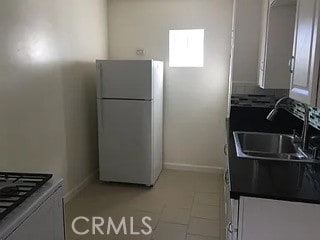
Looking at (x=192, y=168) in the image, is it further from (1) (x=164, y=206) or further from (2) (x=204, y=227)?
(2) (x=204, y=227)

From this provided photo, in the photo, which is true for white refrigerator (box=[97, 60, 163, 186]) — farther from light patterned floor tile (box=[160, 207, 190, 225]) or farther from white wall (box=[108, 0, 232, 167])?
light patterned floor tile (box=[160, 207, 190, 225])

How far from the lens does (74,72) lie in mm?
3084

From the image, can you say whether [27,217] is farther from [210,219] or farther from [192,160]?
[192,160]

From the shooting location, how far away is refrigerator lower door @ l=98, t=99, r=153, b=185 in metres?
3.28

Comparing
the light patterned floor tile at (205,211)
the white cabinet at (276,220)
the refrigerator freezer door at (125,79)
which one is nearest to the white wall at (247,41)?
the refrigerator freezer door at (125,79)

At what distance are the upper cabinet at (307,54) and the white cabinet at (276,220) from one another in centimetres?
48

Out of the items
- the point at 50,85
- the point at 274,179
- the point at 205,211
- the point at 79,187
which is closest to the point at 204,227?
the point at 205,211

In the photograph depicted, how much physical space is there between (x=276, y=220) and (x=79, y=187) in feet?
8.35

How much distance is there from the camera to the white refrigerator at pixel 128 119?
10.5 ft

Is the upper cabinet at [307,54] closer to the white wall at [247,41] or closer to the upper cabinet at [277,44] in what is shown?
the upper cabinet at [277,44]

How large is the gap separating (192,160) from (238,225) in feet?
8.78

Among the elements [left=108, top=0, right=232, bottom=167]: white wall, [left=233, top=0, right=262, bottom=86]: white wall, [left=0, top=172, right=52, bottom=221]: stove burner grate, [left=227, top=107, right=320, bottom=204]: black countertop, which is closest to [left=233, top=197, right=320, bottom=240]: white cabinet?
[left=227, top=107, right=320, bottom=204]: black countertop

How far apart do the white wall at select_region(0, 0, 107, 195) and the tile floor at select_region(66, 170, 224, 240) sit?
1.16 ft

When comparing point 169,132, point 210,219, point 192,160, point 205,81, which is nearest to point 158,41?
point 205,81
